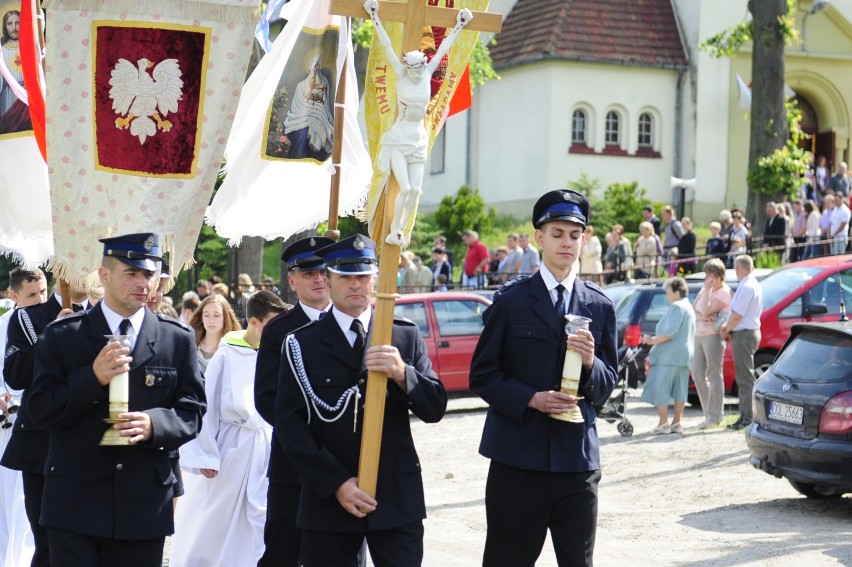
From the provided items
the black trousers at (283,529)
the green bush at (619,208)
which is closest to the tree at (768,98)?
the green bush at (619,208)

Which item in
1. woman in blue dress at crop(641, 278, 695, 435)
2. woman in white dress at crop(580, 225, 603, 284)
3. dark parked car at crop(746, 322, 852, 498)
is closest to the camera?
dark parked car at crop(746, 322, 852, 498)

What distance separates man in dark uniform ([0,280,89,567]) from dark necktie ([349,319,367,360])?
1.61m

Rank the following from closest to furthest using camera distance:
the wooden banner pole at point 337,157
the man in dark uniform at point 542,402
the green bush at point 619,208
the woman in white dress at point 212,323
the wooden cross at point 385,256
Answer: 1. the wooden cross at point 385,256
2. the man in dark uniform at point 542,402
3. the wooden banner pole at point 337,157
4. the woman in white dress at point 212,323
5. the green bush at point 619,208

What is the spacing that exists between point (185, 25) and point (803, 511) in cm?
699

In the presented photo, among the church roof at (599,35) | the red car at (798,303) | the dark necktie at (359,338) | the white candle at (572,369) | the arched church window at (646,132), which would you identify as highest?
the church roof at (599,35)

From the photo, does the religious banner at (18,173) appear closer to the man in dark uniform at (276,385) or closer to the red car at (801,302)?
the man in dark uniform at (276,385)

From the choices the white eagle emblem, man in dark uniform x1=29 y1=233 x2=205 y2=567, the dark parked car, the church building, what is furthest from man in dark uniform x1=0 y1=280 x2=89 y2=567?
the church building

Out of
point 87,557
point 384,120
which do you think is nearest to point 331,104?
point 384,120

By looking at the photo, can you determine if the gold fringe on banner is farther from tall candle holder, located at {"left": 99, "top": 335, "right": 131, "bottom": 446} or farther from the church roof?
the church roof

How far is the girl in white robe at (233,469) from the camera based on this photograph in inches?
341

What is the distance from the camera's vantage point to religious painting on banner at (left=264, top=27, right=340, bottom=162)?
8539mm

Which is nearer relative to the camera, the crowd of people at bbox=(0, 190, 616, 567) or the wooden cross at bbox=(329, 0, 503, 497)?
the wooden cross at bbox=(329, 0, 503, 497)

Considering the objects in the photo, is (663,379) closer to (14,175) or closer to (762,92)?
(14,175)

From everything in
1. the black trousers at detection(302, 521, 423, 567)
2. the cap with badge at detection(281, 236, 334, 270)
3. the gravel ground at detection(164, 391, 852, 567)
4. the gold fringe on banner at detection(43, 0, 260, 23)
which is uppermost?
the gold fringe on banner at detection(43, 0, 260, 23)
